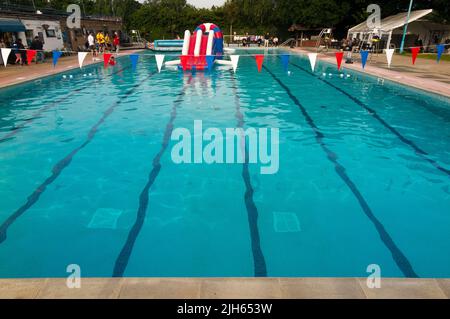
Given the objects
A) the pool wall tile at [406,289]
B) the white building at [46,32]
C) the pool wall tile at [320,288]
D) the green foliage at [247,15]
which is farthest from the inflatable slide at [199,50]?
the green foliage at [247,15]

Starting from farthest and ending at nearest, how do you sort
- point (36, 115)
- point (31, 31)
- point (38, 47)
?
point (31, 31), point (38, 47), point (36, 115)

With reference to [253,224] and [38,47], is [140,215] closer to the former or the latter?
[253,224]

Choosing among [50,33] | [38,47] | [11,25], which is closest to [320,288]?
[38,47]

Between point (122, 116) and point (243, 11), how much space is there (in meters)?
43.9

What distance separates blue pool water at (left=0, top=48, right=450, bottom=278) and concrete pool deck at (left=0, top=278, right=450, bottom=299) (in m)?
0.85

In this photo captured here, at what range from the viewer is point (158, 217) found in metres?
4.24

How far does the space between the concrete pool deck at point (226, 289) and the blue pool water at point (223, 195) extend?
85 centimetres

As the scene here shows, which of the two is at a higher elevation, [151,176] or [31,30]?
[31,30]

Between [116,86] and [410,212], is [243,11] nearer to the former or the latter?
[116,86]

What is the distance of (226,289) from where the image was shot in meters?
2.36

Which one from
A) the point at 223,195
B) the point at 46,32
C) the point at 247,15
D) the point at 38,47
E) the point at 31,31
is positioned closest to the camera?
the point at 223,195

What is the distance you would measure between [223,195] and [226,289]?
2424 mm

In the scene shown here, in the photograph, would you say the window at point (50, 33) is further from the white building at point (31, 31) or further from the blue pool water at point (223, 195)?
the blue pool water at point (223, 195)
